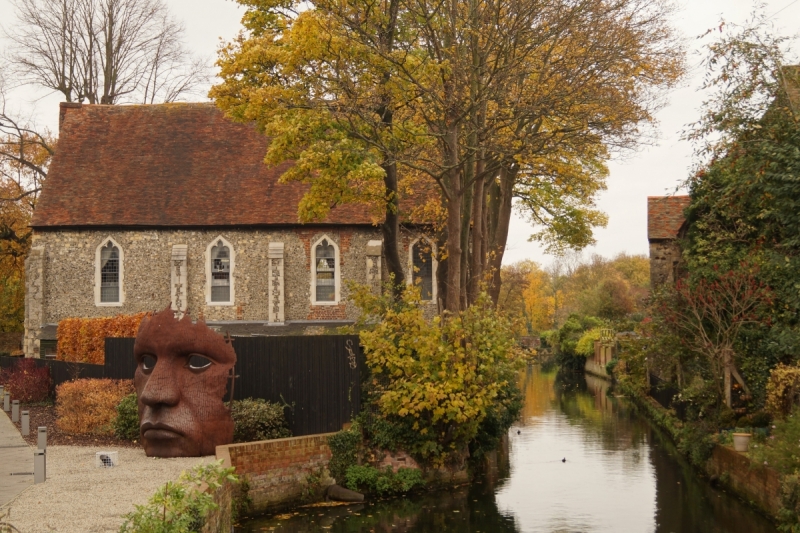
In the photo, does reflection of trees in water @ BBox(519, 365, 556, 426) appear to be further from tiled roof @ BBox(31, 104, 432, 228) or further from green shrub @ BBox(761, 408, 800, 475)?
green shrub @ BBox(761, 408, 800, 475)

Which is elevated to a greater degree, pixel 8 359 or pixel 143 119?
pixel 143 119

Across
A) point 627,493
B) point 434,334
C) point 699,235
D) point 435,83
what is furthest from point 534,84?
point 627,493

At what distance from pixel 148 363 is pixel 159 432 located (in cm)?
162

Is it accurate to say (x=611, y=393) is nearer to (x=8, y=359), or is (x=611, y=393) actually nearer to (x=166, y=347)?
(x=8, y=359)

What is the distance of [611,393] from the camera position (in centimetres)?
3928

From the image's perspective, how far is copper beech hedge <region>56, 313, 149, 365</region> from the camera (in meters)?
27.1

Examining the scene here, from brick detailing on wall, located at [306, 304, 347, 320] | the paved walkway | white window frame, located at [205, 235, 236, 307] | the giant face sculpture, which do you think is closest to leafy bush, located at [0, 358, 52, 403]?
the paved walkway

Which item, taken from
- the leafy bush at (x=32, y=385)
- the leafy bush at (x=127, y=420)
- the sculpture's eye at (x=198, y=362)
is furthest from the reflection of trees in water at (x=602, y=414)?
the leafy bush at (x=32, y=385)

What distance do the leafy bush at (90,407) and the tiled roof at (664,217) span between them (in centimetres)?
2214

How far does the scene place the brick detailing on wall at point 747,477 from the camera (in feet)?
48.9

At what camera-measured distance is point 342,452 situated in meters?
17.9

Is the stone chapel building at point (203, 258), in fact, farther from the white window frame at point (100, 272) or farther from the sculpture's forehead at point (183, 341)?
the sculpture's forehead at point (183, 341)

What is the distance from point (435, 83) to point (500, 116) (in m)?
1.87

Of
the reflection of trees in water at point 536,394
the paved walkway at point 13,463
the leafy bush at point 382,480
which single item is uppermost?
the paved walkway at point 13,463
